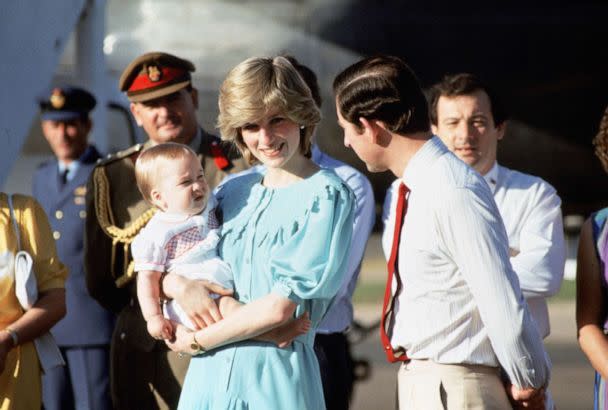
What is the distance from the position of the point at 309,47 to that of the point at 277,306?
6750 millimetres

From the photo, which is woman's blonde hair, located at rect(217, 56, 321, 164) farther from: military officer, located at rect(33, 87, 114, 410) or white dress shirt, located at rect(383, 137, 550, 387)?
military officer, located at rect(33, 87, 114, 410)

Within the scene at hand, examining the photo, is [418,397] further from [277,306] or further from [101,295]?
[101,295]

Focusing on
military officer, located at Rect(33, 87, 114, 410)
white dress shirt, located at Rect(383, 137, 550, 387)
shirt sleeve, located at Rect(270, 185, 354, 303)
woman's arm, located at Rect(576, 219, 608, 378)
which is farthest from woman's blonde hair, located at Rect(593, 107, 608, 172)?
military officer, located at Rect(33, 87, 114, 410)

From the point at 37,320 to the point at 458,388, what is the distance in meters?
1.58

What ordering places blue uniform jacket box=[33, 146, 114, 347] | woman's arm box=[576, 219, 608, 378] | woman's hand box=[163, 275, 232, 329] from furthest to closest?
1. blue uniform jacket box=[33, 146, 114, 347]
2. woman's arm box=[576, 219, 608, 378]
3. woman's hand box=[163, 275, 232, 329]

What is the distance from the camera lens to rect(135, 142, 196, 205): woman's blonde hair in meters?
3.35

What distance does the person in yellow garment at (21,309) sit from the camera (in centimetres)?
378

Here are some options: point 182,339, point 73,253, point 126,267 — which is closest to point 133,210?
point 126,267

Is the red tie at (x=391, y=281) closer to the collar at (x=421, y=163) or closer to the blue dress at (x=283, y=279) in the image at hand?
the collar at (x=421, y=163)

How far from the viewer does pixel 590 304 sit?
367 centimetres

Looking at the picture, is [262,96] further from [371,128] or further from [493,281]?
[493,281]

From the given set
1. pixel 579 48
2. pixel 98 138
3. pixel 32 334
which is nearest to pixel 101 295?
pixel 32 334

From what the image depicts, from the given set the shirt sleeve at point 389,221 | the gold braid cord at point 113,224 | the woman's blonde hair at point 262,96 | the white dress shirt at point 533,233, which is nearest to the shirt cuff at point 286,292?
the shirt sleeve at point 389,221

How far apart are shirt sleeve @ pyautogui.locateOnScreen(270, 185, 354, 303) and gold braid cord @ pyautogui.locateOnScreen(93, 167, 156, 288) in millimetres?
1345
